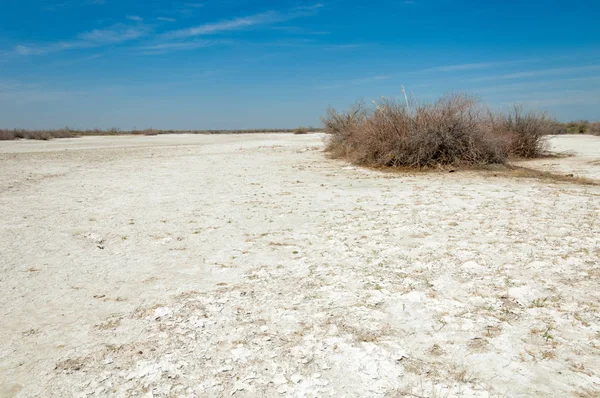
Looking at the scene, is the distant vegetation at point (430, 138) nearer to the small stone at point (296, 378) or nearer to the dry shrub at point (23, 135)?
the small stone at point (296, 378)

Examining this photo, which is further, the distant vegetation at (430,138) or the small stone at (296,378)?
the distant vegetation at (430,138)

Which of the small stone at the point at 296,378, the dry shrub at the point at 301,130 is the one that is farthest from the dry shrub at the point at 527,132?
the dry shrub at the point at 301,130

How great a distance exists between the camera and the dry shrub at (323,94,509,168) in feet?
33.4

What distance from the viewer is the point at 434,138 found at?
399 inches

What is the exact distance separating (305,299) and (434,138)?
8.16m

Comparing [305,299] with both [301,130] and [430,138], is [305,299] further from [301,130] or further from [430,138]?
[301,130]

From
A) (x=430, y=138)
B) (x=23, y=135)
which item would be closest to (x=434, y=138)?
(x=430, y=138)

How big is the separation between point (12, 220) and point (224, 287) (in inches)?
152

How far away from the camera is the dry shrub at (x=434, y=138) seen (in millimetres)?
10172

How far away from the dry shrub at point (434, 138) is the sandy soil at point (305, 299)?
4.09 metres

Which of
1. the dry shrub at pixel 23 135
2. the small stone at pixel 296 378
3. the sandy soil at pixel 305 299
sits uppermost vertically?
the dry shrub at pixel 23 135

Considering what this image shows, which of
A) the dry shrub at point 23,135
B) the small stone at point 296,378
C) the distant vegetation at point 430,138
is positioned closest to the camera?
the small stone at point 296,378

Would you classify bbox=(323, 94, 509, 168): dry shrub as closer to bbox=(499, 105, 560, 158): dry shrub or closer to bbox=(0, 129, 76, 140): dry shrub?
bbox=(499, 105, 560, 158): dry shrub

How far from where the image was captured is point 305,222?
5238 mm
